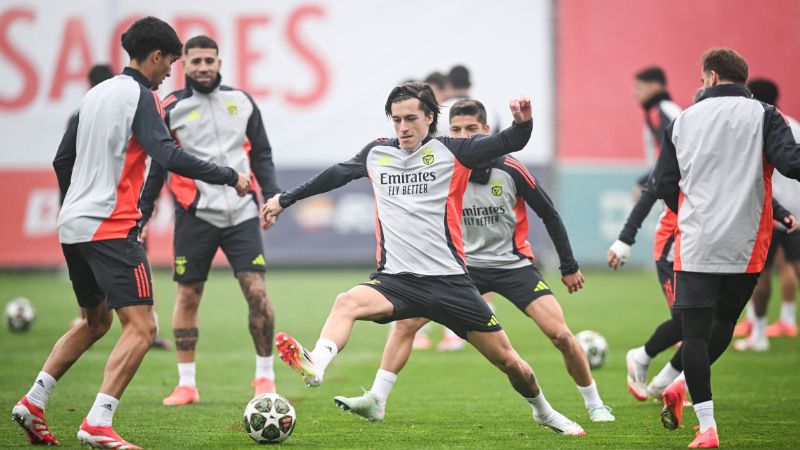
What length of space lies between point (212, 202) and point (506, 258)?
2522 mm

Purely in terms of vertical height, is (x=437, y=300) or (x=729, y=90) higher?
(x=729, y=90)

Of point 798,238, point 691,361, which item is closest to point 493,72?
point 798,238

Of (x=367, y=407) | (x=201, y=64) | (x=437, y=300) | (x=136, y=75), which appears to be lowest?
(x=367, y=407)

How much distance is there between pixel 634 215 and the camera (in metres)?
8.17

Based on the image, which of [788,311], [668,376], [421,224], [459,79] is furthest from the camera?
[788,311]

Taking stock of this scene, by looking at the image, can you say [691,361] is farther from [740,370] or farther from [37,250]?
[37,250]

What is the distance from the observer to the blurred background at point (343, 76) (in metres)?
23.2

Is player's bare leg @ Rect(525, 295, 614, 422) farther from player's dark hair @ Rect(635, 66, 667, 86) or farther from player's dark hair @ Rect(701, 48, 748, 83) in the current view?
player's dark hair @ Rect(635, 66, 667, 86)

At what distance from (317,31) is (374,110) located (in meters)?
2.10

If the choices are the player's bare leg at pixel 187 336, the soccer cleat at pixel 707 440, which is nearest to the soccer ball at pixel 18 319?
the player's bare leg at pixel 187 336

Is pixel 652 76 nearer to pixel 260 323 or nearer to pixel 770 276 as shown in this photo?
pixel 770 276

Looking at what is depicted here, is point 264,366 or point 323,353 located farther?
point 264,366

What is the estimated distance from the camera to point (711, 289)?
→ 6.88 meters

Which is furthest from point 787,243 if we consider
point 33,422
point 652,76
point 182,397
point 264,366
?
point 33,422
